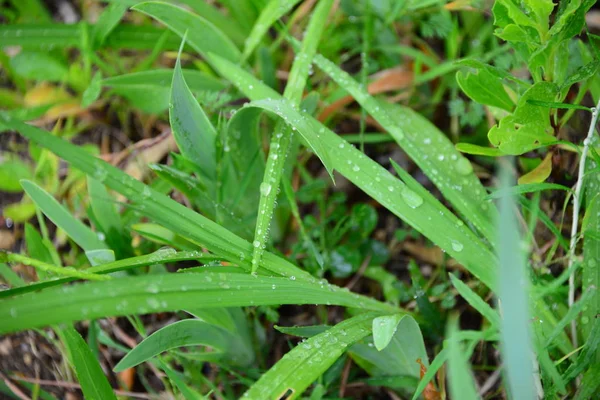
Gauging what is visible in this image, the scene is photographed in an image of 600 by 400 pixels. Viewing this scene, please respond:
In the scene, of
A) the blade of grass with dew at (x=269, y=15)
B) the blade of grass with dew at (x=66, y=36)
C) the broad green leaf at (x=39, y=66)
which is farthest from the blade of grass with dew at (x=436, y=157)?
the broad green leaf at (x=39, y=66)

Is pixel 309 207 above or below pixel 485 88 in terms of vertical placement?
below

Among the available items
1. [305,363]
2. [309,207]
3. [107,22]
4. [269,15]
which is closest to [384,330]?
[305,363]

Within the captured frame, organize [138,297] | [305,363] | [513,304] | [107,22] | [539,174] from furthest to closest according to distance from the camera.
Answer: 1. [107,22]
2. [539,174]
3. [305,363]
4. [138,297]
5. [513,304]

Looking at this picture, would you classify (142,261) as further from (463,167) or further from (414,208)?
(463,167)

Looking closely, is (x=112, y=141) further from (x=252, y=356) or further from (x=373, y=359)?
(x=373, y=359)

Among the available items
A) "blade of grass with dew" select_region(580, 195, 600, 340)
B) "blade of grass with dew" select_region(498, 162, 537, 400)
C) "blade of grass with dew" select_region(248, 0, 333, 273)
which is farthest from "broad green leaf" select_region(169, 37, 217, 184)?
"blade of grass with dew" select_region(580, 195, 600, 340)

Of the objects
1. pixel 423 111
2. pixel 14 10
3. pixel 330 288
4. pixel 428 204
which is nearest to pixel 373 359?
pixel 330 288

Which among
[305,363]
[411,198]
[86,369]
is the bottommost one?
[86,369]

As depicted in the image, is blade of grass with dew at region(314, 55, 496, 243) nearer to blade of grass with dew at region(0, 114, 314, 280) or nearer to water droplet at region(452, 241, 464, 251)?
water droplet at region(452, 241, 464, 251)
